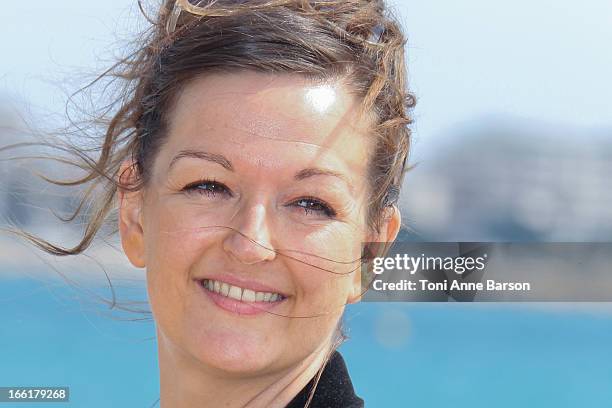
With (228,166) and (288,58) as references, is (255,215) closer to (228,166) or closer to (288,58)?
(228,166)

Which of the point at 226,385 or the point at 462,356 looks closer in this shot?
the point at 226,385

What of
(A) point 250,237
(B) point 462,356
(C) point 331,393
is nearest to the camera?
(A) point 250,237

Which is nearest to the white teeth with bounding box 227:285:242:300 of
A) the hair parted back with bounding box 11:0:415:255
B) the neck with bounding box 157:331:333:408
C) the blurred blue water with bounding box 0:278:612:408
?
the neck with bounding box 157:331:333:408

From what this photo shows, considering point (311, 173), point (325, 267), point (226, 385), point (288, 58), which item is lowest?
point (226, 385)

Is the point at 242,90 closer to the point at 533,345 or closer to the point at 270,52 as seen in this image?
the point at 270,52

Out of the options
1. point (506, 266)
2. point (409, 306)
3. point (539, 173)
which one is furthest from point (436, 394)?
point (539, 173)

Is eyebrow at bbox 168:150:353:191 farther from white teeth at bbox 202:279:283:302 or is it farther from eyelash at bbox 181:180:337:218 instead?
white teeth at bbox 202:279:283:302

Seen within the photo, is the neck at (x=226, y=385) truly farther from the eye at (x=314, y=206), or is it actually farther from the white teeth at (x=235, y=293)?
the eye at (x=314, y=206)

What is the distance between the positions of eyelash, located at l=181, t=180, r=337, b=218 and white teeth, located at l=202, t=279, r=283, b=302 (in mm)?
119

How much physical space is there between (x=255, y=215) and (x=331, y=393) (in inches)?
11.2

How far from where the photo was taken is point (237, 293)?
110cm

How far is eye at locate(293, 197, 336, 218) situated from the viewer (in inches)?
43.3

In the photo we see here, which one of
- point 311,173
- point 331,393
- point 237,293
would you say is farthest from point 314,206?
point 331,393

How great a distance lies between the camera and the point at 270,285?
3.63ft
